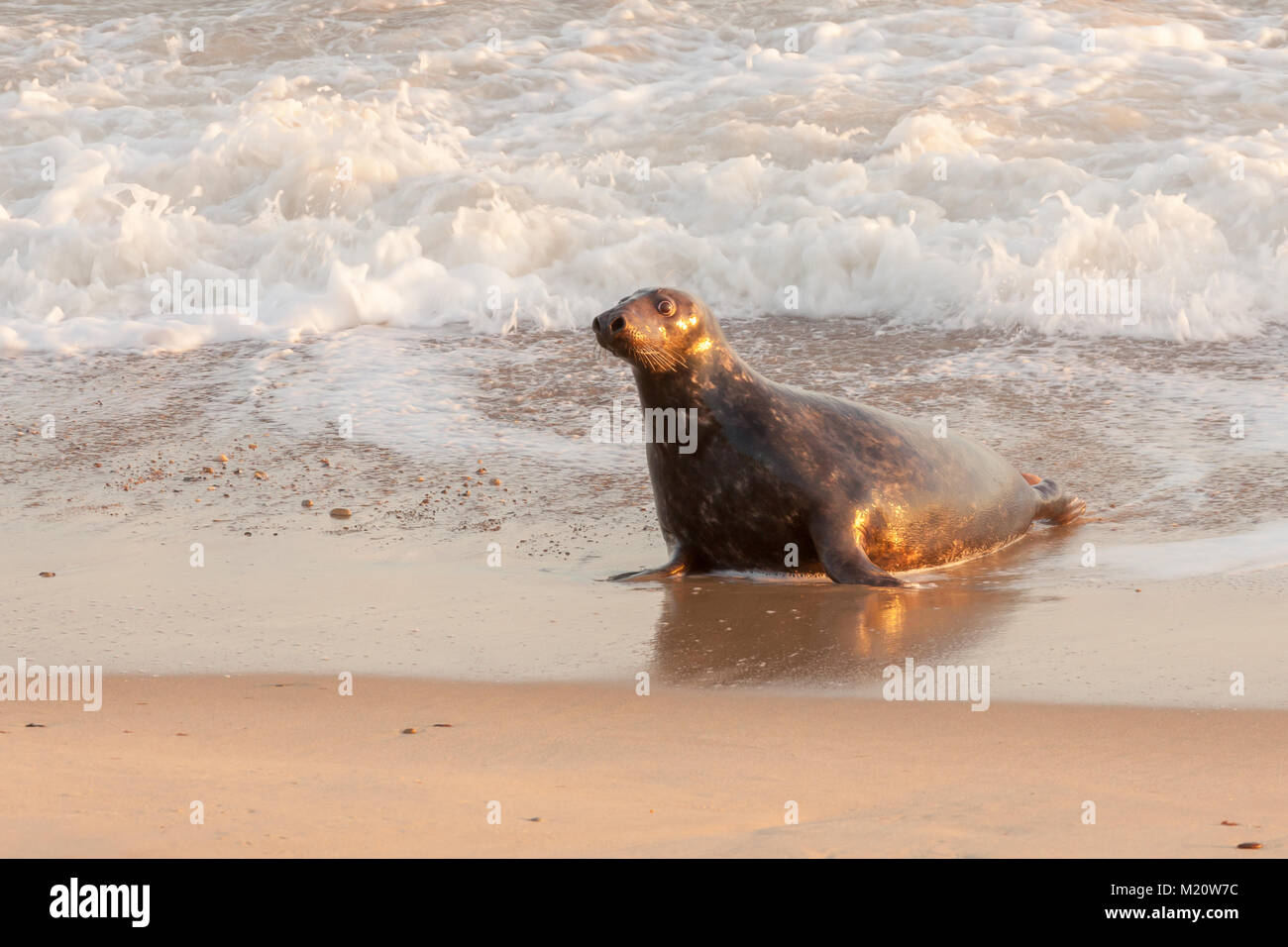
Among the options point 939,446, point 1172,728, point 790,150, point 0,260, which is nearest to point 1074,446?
point 939,446

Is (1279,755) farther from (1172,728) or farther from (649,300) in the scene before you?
(649,300)

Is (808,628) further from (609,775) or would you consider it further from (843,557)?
(609,775)

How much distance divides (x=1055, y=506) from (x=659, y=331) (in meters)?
1.96

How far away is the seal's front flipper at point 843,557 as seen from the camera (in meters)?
5.62

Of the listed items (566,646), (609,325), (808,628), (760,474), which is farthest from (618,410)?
(566,646)

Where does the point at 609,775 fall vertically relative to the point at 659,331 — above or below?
below

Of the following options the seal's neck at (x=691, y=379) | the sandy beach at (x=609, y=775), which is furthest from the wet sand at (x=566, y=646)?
the seal's neck at (x=691, y=379)

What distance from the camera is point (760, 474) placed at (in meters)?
5.86

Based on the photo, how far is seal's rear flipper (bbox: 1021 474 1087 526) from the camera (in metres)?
6.60

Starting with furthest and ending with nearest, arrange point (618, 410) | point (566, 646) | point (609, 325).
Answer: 1. point (618, 410)
2. point (609, 325)
3. point (566, 646)

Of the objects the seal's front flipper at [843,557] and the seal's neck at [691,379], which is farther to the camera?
the seal's neck at [691,379]

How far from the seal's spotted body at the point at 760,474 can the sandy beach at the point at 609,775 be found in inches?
62.0

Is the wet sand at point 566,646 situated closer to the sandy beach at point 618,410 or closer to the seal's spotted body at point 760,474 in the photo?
the sandy beach at point 618,410

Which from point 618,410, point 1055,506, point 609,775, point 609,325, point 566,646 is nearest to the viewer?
point 609,775
